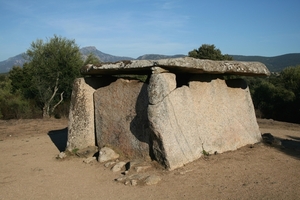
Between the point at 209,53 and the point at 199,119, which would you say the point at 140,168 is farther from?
the point at 209,53

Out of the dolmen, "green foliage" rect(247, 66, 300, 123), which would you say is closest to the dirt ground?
the dolmen

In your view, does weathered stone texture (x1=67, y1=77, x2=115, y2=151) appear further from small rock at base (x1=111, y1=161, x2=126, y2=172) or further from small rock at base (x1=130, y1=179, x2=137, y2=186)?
small rock at base (x1=130, y1=179, x2=137, y2=186)

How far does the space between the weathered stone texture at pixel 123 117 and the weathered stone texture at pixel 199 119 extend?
0.62 meters

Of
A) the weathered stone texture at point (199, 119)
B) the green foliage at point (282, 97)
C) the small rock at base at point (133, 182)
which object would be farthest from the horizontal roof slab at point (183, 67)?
the green foliage at point (282, 97)

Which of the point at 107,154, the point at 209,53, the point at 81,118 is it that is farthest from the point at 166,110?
the point at 209,53

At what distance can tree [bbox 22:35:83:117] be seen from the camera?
57.3 ft

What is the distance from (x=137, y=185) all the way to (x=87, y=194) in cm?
90

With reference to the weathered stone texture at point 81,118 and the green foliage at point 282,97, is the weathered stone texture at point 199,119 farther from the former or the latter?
the green foliage at point 282,97

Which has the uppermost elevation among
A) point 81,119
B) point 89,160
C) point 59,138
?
point 81,119

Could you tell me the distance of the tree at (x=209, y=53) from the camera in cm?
2457

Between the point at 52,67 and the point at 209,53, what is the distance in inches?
539

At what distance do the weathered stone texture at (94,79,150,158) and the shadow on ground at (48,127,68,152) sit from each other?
1.85 metres

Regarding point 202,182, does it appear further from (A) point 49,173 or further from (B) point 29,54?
(B) point 29,54

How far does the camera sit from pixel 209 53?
990 inches
